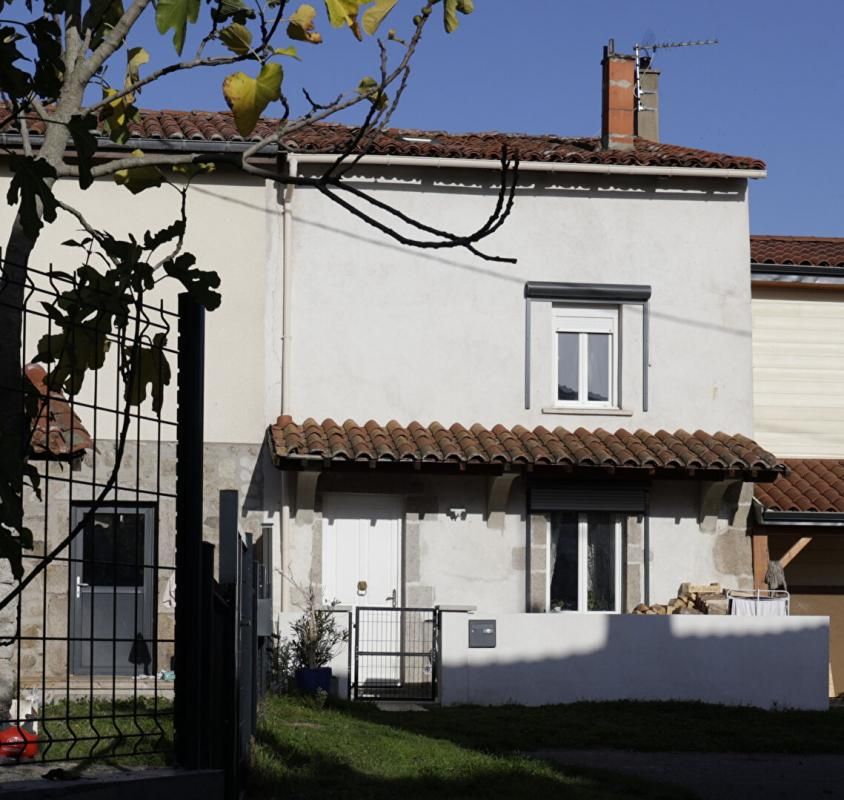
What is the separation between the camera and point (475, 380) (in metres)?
19.3

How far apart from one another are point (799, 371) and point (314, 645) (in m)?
9.06

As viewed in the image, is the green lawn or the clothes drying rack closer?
the green lawn

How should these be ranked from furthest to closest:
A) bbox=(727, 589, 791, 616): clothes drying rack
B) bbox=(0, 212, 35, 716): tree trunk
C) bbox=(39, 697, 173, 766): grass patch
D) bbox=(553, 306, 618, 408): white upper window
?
bbox=(553, 306, 618, 408): white upper window < bbox=(727, 589, 791, 616): clothes drying rack < bbox=(39, 697, 173, 766): grass patch < bbox=(0, 212, 35, 716): tree trunk

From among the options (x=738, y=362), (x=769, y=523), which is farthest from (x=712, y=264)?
(x=769, y=523)

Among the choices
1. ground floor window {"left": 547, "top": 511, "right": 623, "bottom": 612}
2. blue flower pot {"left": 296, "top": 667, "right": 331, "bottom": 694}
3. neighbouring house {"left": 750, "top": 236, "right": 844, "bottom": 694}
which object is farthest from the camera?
neighbouring house {"left": 750, "top": 236, "right": 844, "bottom": 694}

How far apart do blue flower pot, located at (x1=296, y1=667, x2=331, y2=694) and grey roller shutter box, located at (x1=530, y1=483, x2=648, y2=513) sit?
4046mm

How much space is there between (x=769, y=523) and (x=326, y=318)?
20.1 feet

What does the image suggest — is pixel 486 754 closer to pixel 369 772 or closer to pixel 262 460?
pixel 369 772

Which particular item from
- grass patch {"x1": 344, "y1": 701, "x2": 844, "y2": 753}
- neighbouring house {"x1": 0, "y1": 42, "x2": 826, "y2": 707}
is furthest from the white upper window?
grass patch {"x1": 344, "y1": 701, "x2": 844, "y2": 753}

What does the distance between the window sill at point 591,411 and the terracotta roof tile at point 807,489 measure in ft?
6.71

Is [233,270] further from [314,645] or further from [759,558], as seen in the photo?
[759,558]

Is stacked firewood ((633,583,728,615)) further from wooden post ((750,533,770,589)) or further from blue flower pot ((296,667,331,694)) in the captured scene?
blue flower pot ((296,667,331,694))

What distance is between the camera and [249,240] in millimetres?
18828

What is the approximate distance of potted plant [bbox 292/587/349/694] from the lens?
1603 cm
